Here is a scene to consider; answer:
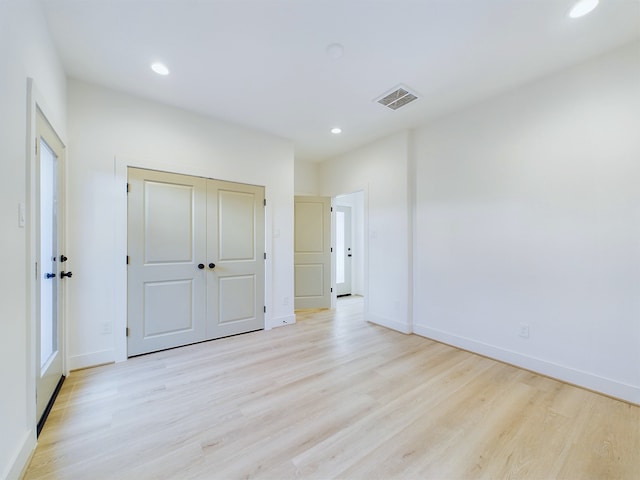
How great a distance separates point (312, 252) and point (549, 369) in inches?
135

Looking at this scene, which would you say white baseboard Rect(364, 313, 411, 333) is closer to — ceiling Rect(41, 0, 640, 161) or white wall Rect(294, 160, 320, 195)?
white wall Rect(294, 160, 320, 195)

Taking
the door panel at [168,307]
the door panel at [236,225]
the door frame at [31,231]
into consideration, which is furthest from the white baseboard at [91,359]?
the door panel at [236,225]

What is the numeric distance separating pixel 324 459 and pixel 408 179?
3.17 meters

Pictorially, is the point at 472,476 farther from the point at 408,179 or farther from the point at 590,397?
the point at 408,179

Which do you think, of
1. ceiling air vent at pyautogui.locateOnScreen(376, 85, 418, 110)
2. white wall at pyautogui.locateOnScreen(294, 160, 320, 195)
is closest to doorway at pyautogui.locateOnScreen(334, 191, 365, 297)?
white wall at pyautogui.locateOnScreen(294, 160, 320, 195)

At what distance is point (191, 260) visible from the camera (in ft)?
10.2

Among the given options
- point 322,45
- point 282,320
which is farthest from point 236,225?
point 322,45

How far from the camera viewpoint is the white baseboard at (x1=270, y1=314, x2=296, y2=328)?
12.3ft

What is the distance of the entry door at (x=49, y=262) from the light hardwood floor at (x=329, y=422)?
0.69ft

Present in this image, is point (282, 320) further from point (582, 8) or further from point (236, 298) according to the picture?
point (582, 8)

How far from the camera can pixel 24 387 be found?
4.67ft

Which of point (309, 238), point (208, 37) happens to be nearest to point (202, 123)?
point (208, 37)

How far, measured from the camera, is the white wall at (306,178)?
16.1 ft

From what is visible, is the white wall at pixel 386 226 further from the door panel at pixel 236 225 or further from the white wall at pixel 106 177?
the white wall at pixel 106 177
